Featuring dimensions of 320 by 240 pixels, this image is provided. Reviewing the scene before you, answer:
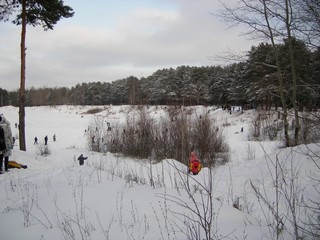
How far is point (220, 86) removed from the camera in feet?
144

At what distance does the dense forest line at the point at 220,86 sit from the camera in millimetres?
11417

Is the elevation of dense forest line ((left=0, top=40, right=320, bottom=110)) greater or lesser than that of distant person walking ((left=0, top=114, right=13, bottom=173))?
greater

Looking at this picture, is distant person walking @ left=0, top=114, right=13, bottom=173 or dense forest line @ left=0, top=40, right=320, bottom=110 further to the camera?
dense forest line @ left=0, top=40, right=320, bottom=110

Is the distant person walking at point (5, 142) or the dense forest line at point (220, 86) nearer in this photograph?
the distant person walking at point (5, 142)

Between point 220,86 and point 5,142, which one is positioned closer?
point 5,142

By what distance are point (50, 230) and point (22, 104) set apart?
13.2 metres

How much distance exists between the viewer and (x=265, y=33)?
40.5 ft

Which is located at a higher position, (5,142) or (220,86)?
(220,86)

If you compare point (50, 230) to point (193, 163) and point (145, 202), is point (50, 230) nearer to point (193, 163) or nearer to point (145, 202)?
point (145, 202)

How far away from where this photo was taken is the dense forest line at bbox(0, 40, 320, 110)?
37.5 ft

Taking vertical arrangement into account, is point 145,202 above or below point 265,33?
below

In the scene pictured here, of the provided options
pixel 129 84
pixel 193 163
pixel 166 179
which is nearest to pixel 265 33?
pixel 193 163

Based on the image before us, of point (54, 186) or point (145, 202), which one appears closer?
point (145, 202)

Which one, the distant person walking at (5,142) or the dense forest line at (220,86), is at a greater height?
the dense forest line at (220,86)
